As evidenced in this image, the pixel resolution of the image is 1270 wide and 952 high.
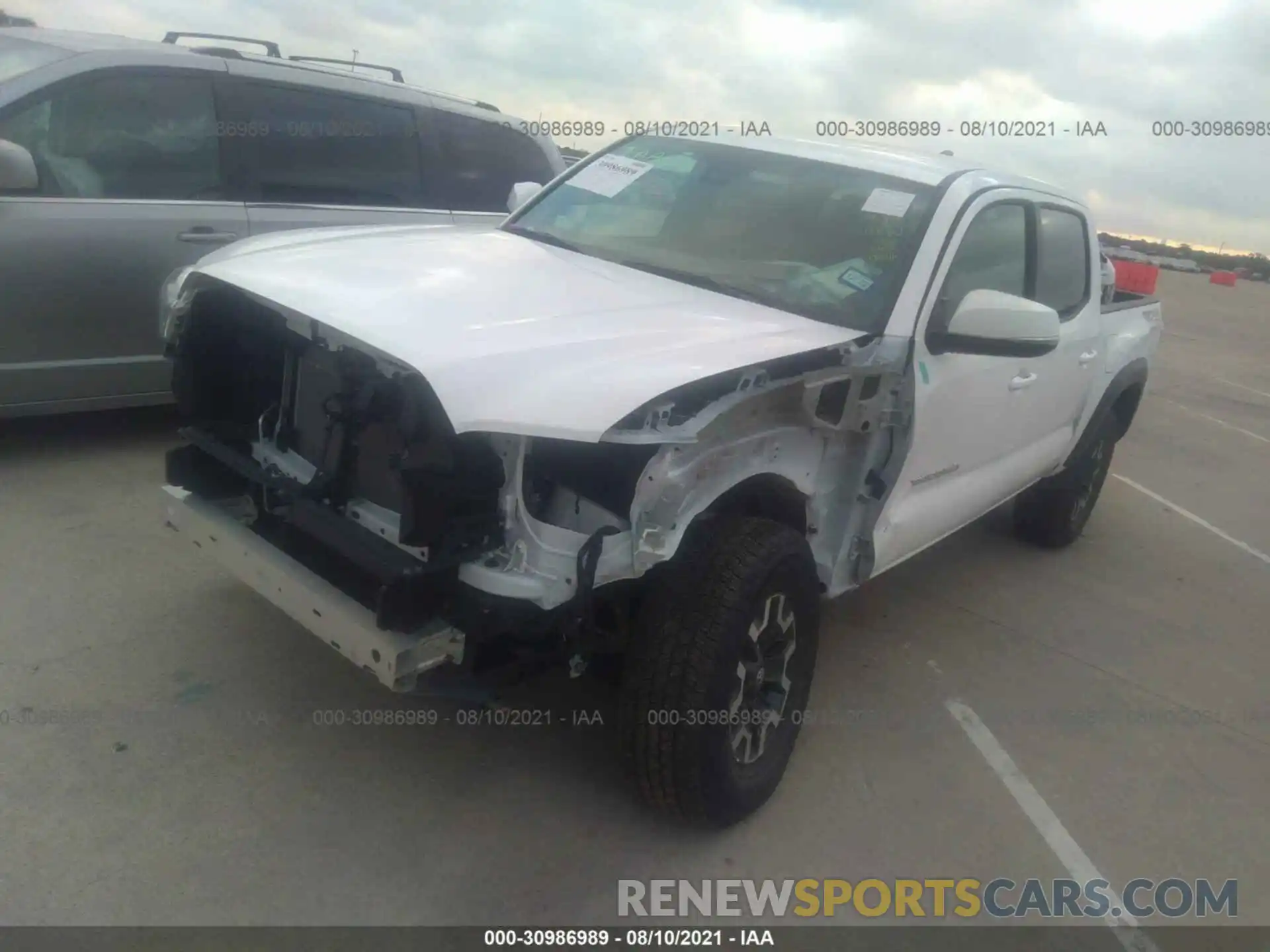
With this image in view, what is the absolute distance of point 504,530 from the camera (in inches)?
93.9

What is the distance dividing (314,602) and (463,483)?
0.56 metres

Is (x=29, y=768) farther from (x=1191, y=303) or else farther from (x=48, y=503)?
(x=1191, y=303)

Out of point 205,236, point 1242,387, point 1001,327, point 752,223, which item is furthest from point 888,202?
point 1242,387

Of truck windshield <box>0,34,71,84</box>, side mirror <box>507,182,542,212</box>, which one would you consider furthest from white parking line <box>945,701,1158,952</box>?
truck windshield <box>0,34,71,84</box>

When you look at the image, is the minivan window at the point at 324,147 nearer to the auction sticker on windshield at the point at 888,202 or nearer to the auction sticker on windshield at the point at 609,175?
the auction sticker on windshield at the point at 609,175

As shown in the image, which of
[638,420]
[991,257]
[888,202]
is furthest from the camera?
[991,257]

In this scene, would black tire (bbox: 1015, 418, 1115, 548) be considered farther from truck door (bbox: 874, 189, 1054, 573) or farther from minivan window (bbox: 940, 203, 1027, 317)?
minivan window (bbox: 940, 203, 1027, 317)

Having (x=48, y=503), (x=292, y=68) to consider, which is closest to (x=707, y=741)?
(x=48, y=503)

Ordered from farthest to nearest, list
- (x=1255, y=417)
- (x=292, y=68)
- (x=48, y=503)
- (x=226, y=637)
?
(x=1255, y=417), (x=292, y=68), (x=48, y=503), (x=226, y=637)

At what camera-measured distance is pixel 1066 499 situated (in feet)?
17.5

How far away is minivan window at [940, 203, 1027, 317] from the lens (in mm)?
3443

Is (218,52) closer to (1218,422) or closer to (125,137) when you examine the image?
(125,137)

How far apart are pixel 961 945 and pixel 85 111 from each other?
15.7 feet

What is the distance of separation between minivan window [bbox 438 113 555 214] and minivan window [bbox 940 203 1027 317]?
336cm
